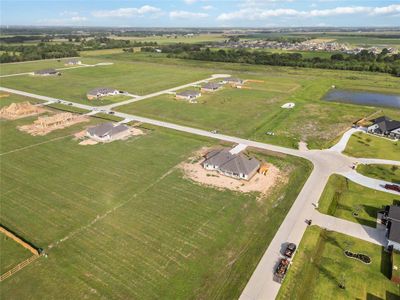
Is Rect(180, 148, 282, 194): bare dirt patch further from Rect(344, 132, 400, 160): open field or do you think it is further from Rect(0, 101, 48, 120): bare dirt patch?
Rect(0, 101, 48, 120): bare dirt patch

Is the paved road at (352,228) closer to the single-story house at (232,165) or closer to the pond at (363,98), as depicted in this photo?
the single-story house at (232,165)

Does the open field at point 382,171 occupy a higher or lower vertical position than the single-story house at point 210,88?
lower

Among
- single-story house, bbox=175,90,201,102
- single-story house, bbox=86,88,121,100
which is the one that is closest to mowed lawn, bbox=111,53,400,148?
single-story house, bbox=175,90,201,102

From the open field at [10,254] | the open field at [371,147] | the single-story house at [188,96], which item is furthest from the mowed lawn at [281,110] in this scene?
the open field at [10,254]

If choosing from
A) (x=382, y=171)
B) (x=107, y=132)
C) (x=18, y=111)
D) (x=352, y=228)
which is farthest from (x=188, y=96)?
(x=352, y=228)

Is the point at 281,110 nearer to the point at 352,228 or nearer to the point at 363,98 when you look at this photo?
the point at 363,98

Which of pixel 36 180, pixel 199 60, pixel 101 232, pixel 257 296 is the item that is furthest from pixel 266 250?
pixel 199 60
